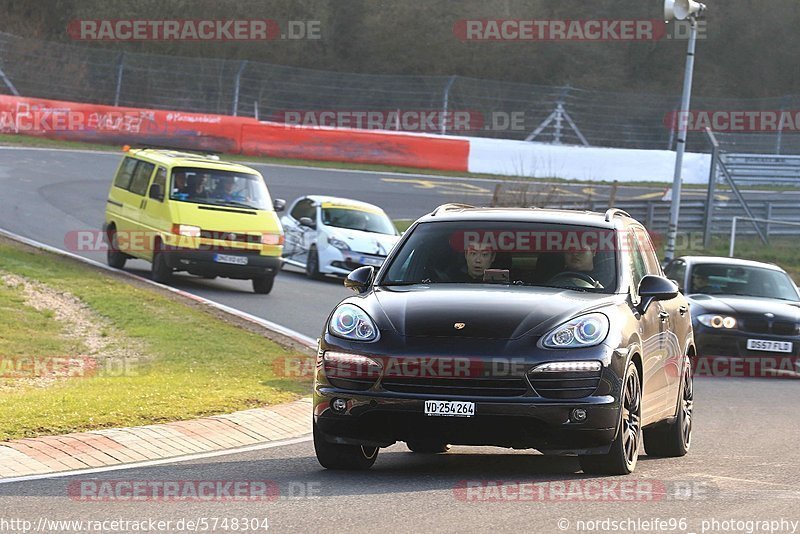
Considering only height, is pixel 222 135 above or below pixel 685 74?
below

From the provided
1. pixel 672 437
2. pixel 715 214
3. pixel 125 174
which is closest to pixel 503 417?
pixel 672 437

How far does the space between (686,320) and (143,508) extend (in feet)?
16.6

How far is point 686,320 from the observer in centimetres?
1077

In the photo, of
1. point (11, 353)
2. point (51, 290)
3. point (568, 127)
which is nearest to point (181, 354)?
point (11, 353)

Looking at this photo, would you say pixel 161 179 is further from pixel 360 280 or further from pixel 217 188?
pixel 360 280

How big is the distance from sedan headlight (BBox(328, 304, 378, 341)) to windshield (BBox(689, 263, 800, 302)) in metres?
11.2

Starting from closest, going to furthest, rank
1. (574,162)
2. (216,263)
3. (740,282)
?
(740,282)
(216,263)
(574,162)

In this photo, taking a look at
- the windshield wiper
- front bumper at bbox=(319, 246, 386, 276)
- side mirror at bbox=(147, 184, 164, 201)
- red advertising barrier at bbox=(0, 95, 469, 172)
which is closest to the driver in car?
the windshield wiper

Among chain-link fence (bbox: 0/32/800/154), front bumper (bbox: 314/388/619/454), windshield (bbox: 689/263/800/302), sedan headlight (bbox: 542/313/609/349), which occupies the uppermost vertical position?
chain-link fence (bbox: 0/32/800/154)

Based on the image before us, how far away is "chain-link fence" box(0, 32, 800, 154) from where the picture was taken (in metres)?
44.8

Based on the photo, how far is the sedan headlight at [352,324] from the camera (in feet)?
27.0

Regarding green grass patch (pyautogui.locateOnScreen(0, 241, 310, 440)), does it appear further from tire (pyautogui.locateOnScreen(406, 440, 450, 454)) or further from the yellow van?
tire (pyautogui.locateOnScreen(406, 440, 450, 454))

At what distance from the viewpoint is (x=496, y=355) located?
794cm

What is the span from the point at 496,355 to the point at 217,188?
48.9 ft
